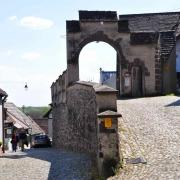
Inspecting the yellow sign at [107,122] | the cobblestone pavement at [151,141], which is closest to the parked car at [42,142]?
the cobblestone pavement at [151,141]

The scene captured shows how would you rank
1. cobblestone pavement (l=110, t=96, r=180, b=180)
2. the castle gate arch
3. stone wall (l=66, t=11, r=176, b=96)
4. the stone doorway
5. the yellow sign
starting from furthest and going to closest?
1. the stone doorway
2. stone wall (l=66, t=11, r=176, b=96)
3. the castle gate arch
4. the yellow sign
5. cobblestone pavement (l=110, t=96, r=180, b=180)

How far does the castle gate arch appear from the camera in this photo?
34.8 meters

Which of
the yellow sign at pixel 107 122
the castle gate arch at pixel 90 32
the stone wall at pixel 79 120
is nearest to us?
the yellow sign at pixel 107 122

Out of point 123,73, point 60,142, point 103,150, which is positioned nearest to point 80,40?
point 123,73

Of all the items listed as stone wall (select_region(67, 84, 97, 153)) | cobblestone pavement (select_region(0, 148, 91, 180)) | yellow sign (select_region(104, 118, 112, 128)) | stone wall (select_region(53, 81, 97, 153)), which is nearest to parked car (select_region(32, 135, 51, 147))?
stone wall (select_region(53, 81, 97, 153))

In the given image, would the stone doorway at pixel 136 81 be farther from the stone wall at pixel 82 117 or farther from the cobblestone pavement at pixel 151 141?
the cobblestone pavement at pixel 151 141

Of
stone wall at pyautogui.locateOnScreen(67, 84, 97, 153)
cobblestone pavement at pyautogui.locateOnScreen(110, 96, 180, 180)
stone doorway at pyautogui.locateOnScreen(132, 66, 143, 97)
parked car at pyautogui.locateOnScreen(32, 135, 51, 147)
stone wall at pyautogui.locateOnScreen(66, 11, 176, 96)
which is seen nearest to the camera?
cobblestone pavement at pyautogui.locateOnScreen(110, 96, 180, 180)

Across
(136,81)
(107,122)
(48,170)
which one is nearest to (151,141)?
(107,122)

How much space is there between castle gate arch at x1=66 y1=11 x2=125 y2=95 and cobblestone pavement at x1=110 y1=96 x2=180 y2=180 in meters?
10.7

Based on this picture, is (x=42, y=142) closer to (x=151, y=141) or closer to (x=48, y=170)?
(x=48, y=170)

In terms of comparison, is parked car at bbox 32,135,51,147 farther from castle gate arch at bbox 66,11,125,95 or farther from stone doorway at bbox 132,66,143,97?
castle gate arch at bbox 66,11,125,95

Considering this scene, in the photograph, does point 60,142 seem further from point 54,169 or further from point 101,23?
point 54,169

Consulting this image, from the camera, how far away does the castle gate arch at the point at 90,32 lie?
3478 centimetres

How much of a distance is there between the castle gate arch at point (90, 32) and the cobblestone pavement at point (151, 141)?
10.7 m
